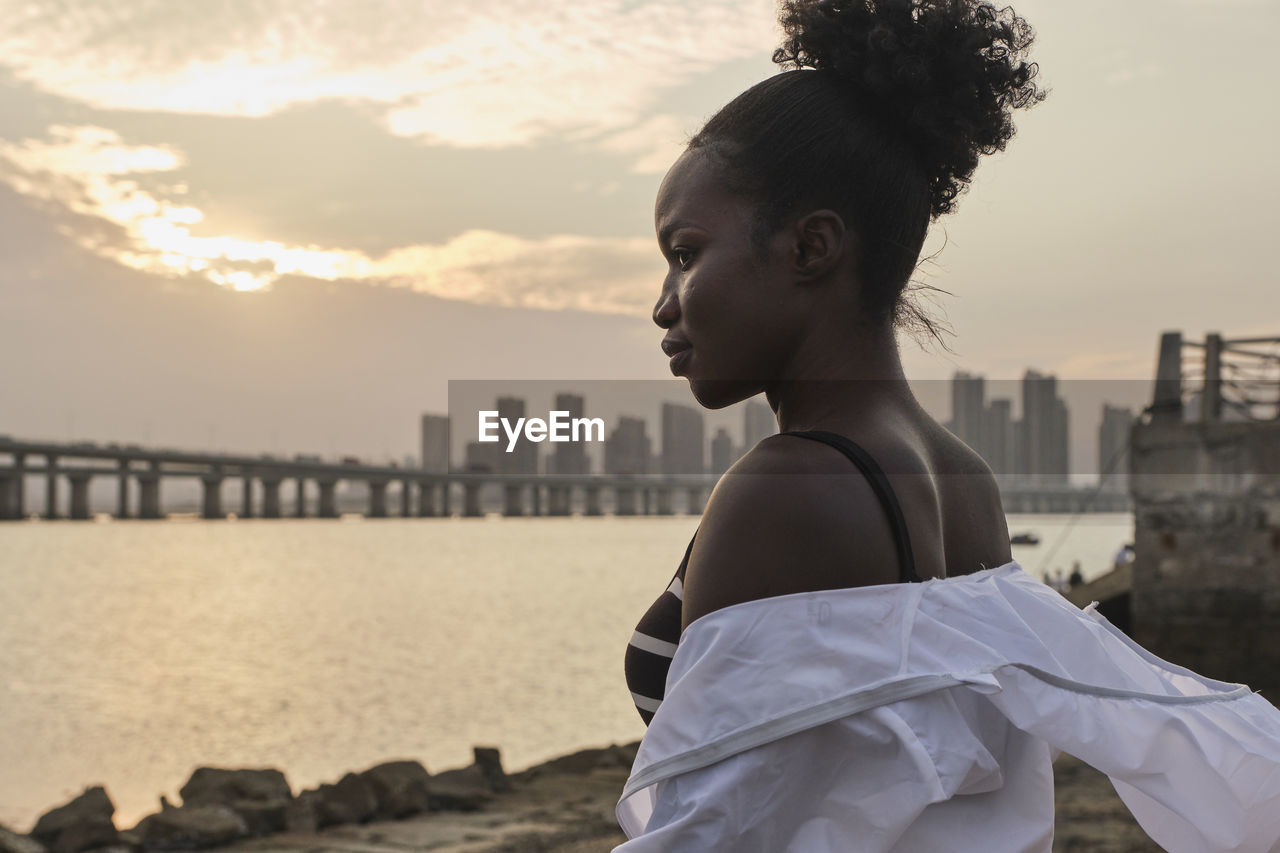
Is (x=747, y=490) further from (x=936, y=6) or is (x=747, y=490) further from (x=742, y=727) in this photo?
(x=936, y=6)

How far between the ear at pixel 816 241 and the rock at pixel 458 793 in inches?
340

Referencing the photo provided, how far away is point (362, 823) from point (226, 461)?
55414mm

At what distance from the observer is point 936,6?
128 cm

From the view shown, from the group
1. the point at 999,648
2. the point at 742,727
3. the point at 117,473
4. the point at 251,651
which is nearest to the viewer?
the point at 742,727

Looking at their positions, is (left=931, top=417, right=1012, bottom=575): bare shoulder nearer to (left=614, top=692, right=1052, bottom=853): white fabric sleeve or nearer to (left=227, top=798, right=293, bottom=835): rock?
(left=614, top=692, right=1052, bottom=853): white fabric sleeve

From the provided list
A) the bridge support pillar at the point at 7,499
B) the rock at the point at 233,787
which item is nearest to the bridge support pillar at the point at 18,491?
the bridge support pillar at the point at 7,499

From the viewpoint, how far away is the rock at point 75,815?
8234 millimetres

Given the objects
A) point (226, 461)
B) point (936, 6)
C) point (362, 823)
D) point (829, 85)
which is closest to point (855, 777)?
point (829, 85)

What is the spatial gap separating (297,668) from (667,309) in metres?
26.3

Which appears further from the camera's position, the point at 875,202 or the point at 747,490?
the point at 875,202

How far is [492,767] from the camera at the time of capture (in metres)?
10.1

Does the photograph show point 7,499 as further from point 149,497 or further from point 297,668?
point 297,668

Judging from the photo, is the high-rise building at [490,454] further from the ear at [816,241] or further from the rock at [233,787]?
the rock at [233,787]

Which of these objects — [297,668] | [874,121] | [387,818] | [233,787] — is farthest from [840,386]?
[297,668]
